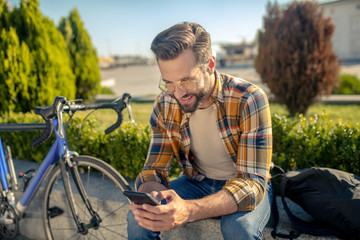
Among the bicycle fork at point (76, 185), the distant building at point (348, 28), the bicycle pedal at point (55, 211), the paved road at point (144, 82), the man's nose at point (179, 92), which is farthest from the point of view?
the distant building at point (348, 28)

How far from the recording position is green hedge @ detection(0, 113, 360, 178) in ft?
8.25

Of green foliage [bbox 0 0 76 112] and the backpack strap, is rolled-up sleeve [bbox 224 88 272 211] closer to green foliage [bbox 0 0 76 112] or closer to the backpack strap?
the backpack strap

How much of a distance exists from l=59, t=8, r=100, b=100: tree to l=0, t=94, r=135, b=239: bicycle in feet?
18.8

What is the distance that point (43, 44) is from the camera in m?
5.21

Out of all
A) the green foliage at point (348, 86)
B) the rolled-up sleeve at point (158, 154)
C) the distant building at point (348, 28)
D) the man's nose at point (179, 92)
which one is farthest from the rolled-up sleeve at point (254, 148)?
the distant building at point (348, 28)

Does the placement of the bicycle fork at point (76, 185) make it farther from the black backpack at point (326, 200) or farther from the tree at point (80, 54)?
the tree at point (80, 54)

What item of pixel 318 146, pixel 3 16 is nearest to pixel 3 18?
pixel 3 16

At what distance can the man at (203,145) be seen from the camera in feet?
5.25

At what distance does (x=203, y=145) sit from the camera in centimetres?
207

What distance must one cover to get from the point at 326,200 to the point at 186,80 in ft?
3.69

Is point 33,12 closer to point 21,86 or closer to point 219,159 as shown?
point 21,86

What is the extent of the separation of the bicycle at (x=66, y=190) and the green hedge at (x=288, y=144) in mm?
214

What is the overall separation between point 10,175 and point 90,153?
→ 94 centimetres

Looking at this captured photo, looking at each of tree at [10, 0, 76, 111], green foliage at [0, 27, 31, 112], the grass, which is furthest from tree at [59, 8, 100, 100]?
green foliage at [0, 27, 31, 112]
